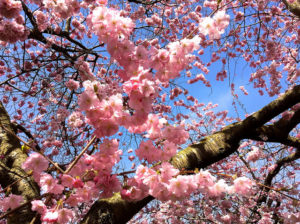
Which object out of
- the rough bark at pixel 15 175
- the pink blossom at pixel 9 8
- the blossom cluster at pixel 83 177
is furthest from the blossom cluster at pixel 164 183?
the pink blossom at pixel 9 8

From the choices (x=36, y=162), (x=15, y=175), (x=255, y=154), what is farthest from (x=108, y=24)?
(x=255, y=154)

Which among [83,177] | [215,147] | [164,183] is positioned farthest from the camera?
[215,147]

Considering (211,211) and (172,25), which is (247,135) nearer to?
(211,211)

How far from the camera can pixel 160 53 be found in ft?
4.98

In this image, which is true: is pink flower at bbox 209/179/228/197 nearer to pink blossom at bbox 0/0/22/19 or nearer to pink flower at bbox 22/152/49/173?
pink flower at bbox 22/152/49/173

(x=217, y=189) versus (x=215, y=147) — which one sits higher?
(x=215, y=147)

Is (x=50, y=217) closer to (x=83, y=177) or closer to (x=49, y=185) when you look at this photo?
(x=49, y=185)

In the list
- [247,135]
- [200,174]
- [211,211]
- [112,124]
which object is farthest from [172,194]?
[211,211]

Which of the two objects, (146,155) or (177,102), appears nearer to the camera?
(146,155)

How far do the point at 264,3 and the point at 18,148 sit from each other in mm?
4787

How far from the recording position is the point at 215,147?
2.51m

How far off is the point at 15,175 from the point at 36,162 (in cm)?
113

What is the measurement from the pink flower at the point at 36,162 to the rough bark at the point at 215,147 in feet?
2.20

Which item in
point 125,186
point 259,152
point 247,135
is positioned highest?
point 259,152
